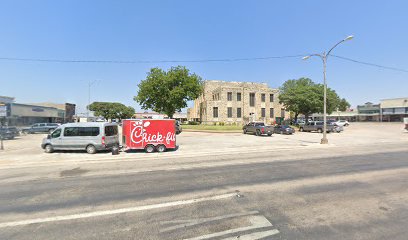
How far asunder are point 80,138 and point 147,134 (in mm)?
4532

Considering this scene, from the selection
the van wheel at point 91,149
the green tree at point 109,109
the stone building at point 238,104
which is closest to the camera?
the van wheel at point 91,149

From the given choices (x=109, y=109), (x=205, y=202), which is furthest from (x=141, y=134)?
(x=109, y=109)

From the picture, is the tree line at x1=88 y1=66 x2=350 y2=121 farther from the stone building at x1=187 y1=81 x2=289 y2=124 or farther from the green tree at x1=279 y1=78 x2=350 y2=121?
the stone building at x1=187 y1=81 x2=289 y2=124

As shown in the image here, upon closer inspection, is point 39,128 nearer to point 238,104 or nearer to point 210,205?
point 238,104

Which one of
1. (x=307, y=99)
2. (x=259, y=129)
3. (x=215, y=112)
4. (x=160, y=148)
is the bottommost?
(x=160, y=148)

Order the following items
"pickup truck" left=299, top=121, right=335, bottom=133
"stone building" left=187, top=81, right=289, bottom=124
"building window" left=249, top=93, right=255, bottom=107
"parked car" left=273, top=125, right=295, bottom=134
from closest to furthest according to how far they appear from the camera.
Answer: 1. "parked car" left=273, top=125, right=295, bottom=134
2. "pickup truck" left=299, top=121, right=335, bottom=133
3. "stone building" left=187, top=81, right=289, bottom=124
4. "building window" left=249, top=93, right=255, bottom=107

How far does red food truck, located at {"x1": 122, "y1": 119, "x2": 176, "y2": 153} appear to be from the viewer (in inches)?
542

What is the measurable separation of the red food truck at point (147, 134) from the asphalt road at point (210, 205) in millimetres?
5785

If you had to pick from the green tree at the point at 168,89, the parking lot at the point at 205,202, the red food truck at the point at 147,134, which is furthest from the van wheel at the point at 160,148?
the green tree at the point at 168,89

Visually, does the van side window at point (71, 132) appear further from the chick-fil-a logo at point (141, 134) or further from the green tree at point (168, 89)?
the green tree at point (168, 89)

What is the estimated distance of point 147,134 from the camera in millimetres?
13859

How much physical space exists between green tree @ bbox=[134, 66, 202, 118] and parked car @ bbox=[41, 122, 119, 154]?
2800 centimetres

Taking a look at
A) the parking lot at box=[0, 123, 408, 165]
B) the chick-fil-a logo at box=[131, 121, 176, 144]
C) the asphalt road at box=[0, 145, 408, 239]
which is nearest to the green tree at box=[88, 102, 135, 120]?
the parking lot at box=[0, 123, 408, 165]

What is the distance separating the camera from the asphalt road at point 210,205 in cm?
381
